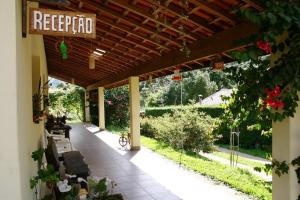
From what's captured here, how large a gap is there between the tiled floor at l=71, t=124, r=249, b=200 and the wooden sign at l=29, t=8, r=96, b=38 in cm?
382

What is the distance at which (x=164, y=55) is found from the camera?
6641 millimetres

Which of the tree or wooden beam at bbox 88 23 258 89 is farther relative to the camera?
the tree

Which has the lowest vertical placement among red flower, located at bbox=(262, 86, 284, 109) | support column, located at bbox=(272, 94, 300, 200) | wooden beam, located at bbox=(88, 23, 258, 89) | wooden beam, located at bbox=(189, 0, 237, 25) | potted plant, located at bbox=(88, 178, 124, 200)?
potted plant, located at bbox=(88, 178, 124, 200)

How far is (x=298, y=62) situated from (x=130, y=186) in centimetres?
453

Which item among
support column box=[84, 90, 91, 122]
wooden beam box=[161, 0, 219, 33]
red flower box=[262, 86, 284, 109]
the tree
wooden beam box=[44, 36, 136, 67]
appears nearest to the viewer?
red flower box=[262, 86, 284, 109]

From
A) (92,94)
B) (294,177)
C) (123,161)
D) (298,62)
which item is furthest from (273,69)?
(92,94)

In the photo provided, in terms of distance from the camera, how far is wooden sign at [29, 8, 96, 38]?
2.17 meters

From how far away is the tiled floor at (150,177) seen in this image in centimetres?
547

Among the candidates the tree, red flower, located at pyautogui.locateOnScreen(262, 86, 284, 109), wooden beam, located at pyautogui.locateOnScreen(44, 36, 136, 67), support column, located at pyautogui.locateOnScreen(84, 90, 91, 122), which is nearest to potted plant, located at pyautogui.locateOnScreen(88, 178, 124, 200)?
red flower, located at pyautogui.locateOnScreen(262, 86, 284, 109)

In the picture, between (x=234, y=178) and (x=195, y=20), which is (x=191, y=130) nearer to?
(x=234, y=178)

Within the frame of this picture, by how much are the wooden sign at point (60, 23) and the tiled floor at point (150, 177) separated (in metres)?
3.82

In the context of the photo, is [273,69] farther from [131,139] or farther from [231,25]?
[131,139]

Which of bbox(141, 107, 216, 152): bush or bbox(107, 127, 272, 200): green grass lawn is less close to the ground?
bbox(141, 107, 216, 152): bush

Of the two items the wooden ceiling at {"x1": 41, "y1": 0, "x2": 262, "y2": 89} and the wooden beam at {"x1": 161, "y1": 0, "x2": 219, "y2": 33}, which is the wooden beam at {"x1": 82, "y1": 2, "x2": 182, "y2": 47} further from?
the wooden beam at {"x1": 161, "y1": 0, "x2": 219, "y2": 33}
